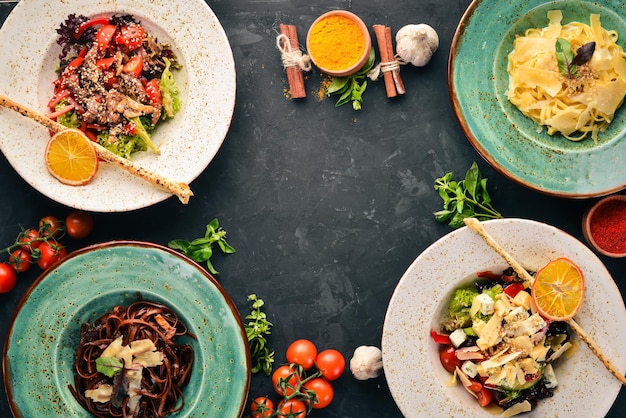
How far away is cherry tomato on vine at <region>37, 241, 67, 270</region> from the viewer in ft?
14.6

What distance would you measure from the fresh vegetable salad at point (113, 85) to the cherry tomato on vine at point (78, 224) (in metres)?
0.55

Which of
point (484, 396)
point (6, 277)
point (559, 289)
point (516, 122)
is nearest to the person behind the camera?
point (559, 289)

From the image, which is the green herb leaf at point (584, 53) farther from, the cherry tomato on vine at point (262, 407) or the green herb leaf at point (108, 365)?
the green herb leaf at point (108, 365)

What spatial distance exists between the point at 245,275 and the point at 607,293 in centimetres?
239

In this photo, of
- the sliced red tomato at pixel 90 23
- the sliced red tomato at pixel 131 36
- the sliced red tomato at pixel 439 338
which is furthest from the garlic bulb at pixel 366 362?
the sliced red tomato at pixel 90 23

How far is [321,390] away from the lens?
4.35 metres

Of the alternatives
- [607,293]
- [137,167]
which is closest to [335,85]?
[137,167]

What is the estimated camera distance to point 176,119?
436 cm

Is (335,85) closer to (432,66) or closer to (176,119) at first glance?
(432,66)

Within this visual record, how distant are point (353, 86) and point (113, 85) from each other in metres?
1.64

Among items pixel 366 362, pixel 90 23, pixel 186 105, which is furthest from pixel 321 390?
pixel 90 23

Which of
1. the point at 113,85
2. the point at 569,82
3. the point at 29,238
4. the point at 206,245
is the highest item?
the point at 113,85

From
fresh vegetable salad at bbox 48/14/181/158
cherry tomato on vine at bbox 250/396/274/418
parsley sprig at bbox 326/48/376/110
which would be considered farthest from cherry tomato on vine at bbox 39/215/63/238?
parsley sprig at bbox 326/48/376/110

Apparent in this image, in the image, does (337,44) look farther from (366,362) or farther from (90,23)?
(366,362)
